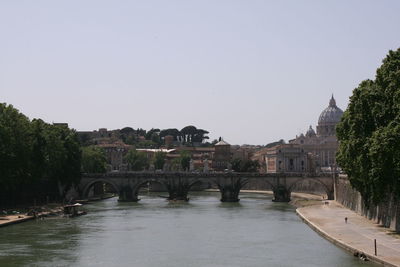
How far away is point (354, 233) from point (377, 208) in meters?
7.33

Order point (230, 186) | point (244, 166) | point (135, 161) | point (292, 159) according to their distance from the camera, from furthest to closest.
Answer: point (292, 159) < point (135, 161) < point (244, 166) < point (230, 186)

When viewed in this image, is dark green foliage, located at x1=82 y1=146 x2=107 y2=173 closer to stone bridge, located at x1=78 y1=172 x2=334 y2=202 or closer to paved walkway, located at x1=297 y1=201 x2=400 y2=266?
stone bridge, located at x1=78 y1=172 x2=334 y2=202

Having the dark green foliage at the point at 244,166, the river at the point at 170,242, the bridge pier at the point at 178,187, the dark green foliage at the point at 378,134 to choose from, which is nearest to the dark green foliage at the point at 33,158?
the river at the point at 170,242

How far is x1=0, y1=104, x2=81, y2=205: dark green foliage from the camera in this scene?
8288 cm

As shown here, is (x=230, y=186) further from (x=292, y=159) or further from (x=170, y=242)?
(x=292, y=159)

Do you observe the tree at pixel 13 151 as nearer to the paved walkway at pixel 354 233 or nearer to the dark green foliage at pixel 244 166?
the paved walkway at pixel 354 233

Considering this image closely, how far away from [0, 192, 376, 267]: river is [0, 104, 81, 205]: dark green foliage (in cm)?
785

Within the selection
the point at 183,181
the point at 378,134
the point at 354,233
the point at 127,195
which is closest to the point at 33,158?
the point at 127,195

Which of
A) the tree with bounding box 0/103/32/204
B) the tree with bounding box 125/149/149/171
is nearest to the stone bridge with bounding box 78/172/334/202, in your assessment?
the tree with bounding box 0/103/32/204

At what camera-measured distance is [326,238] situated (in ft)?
199

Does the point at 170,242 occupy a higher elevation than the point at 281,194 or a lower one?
lower

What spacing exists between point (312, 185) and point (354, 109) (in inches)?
3235

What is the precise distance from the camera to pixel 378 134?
175 feet

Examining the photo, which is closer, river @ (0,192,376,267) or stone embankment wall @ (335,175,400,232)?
river @ (0,192,376,267)
